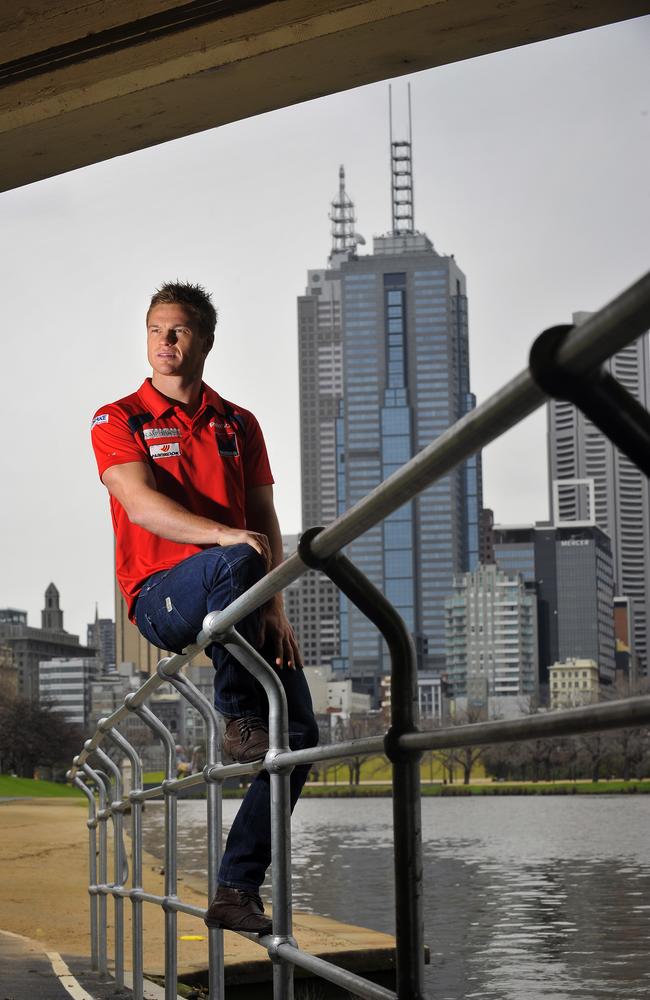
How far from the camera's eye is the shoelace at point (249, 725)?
1.67 m

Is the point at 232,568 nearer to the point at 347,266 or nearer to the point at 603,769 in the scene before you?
the point at 603,769

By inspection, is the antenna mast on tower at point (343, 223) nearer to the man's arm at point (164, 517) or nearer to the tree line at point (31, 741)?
the tree line at point (31, 741)

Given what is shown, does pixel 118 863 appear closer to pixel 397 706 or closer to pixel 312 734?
pixel 312 734

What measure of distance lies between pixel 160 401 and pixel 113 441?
0.39 ft

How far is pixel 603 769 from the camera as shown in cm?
6094

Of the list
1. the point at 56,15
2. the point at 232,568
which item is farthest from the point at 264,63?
the point at 232,568

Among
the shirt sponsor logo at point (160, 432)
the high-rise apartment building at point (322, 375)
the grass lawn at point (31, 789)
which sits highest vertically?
the high-rise apartment building at point (322, 375)

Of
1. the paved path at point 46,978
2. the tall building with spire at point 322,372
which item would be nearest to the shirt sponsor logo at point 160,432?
the paved path at point 46,978

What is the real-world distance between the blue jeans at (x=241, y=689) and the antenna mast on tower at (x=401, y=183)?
386 ft

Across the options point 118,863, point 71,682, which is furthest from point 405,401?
point 118,863

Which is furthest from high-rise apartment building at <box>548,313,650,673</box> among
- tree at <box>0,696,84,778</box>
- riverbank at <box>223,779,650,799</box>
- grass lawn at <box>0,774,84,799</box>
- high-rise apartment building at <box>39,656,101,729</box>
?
grass lawn at <box>0,774,84,799</box>

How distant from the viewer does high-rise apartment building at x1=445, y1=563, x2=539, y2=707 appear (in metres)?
97.8

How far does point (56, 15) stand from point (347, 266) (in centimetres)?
12813

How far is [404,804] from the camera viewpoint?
0.99 meters
